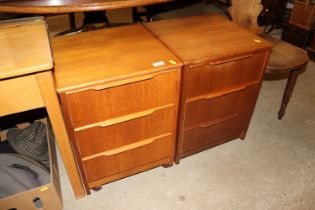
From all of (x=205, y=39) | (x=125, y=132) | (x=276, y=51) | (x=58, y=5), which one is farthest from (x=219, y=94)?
(x=58, y=5)

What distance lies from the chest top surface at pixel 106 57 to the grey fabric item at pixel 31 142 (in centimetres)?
53

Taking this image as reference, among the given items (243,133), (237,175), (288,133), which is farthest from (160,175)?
(288,133)

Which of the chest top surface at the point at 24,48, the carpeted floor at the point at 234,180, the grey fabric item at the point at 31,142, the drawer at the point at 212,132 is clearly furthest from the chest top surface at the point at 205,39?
the grey fabric item at the point at 31,142

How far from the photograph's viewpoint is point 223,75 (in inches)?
47.5

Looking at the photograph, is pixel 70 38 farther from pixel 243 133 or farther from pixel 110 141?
pixel 243 133

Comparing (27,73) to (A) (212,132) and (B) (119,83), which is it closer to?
(B) (119,83)

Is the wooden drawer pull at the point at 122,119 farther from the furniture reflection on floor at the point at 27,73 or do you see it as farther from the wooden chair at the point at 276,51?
the wooden chair at the point at 276,51

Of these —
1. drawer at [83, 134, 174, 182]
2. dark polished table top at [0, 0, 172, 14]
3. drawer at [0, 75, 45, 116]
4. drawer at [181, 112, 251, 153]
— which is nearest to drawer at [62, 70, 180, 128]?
drawer at [0, 75, 45, 116]

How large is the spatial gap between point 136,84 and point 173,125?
350 mm

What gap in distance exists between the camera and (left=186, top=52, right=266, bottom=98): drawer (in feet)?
3.73

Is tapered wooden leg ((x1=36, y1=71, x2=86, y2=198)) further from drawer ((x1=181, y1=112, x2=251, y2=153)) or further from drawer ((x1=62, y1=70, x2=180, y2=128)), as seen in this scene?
drawer ((x1=181, y1=112, x2=251, y2=153))

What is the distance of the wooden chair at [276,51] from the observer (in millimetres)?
1485

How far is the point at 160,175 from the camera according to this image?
147 cm

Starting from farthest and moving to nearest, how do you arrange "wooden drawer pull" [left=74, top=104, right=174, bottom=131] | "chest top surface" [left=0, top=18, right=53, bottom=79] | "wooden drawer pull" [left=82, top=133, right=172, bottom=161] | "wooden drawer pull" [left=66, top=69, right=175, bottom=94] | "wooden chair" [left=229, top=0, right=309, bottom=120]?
"wooden chair" [left=229, top=0, right=309, bottom=120]
"wooden drawer pull" [left=82, top=133, right=172, bottom=161]
"wooden drawer pull" [left=74, top=104, right=174, bottom=131]
"wooden drawer pull" [left=66, top=69, right=175, bottom=94]
"chest top surface" [left=0, top=18, right=53, bottom=79]
